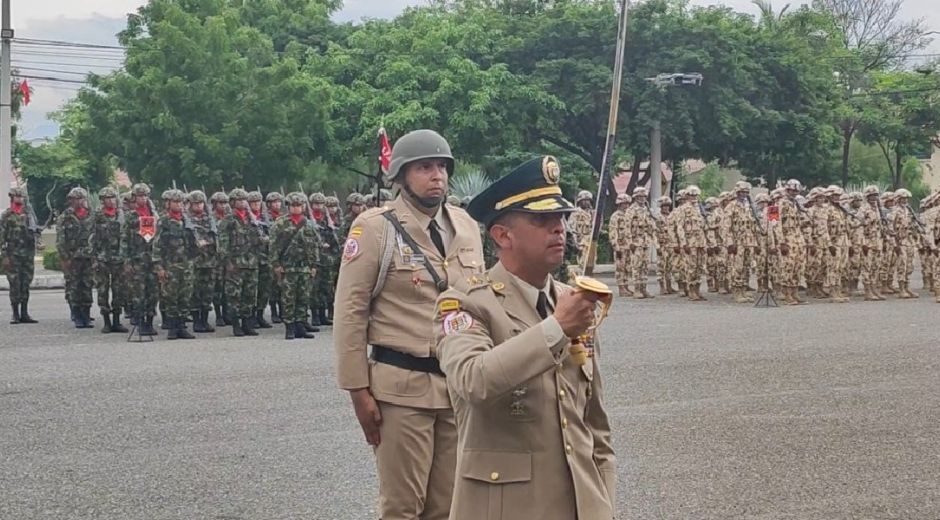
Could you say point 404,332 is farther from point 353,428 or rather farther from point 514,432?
point 353,428

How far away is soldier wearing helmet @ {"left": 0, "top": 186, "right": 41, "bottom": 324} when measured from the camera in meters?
16.2

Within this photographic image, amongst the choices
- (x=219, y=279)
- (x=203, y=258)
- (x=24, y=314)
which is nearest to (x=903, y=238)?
(x=219, y=279)

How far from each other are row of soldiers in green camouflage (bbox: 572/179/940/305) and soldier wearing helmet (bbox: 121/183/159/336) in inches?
290

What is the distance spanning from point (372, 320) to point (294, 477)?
2.59m

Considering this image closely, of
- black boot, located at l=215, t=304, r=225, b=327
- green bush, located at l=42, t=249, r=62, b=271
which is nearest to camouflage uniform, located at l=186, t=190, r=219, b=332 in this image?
black boot, located at l=215, t=304, r=225, b=327

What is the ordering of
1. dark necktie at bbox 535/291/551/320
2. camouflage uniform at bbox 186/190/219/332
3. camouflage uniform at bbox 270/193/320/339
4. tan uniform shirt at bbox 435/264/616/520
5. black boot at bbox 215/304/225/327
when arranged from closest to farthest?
tan uniform shirt at bbox 435/264/616/520 → dark necktie at bbox 535/291/551/320 → camouflage uniform at bbox 270/193/320/339 → camouflage uniform at bbox 186/190/219/332 → black boot at bbox 215/304/225/327

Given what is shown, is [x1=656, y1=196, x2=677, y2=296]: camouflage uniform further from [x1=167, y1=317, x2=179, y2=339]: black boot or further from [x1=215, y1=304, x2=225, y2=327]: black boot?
[x1=167, y1=317, x2=179, y2=339]: black boot

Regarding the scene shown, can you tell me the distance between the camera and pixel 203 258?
592 inches

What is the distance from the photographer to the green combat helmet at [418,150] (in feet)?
15.0

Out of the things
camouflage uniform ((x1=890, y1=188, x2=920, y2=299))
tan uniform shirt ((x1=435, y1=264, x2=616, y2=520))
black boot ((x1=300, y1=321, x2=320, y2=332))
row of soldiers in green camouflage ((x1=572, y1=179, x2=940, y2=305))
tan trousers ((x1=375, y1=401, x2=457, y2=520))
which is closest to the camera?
tan uniform shirt ((x1=435, y1=264, x2=616, y2=520))

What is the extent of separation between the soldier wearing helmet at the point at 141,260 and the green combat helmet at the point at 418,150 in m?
10.6

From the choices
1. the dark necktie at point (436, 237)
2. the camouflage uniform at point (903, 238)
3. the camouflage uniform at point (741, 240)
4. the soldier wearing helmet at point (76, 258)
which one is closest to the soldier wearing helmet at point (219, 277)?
the soldier wearing helmet at point (76, 258)

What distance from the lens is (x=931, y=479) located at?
7012 millimetres

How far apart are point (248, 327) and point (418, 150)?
1078 centimetres
